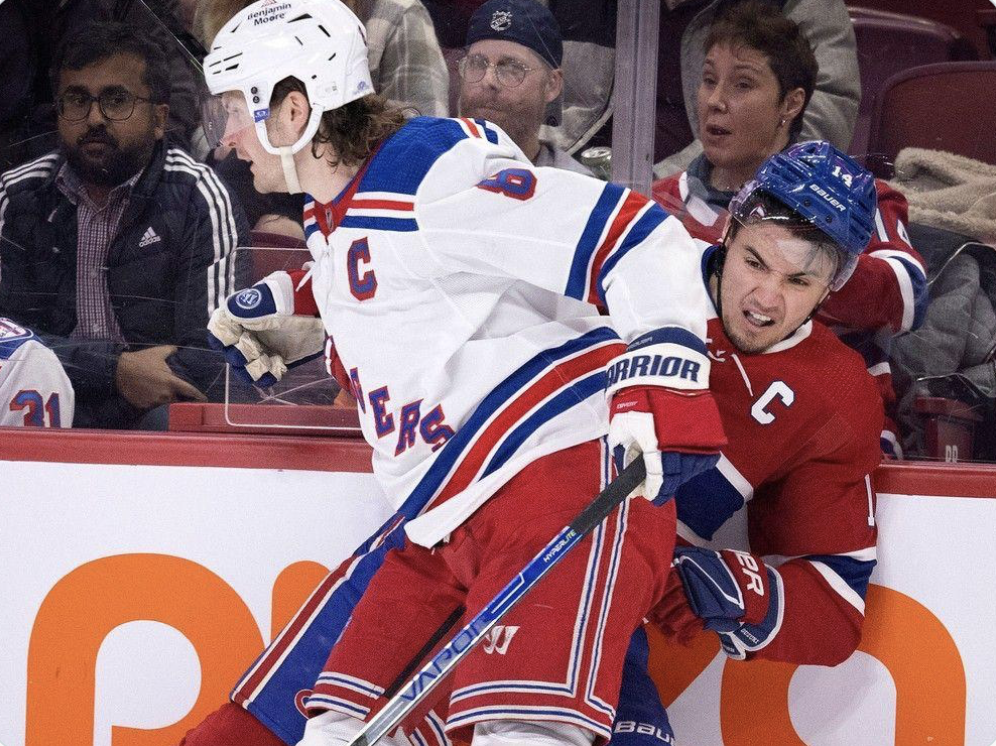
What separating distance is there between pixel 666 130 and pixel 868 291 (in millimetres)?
457

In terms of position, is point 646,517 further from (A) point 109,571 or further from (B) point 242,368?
(A) point 109,571

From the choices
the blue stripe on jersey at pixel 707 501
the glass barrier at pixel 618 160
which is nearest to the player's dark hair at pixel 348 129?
the glass barrier at pixel 618 160

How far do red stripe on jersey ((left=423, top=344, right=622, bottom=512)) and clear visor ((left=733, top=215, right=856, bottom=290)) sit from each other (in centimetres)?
33

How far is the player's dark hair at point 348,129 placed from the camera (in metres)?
1.63

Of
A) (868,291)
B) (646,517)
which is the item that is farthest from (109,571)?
(868,291)

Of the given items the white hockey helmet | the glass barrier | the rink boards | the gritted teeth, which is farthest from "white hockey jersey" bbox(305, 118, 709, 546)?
the glass barrier

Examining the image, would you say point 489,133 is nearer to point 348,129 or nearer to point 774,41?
point 348,129

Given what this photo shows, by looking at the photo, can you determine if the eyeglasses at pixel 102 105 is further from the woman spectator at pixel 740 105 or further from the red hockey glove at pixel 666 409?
the red hockey glove at pixel 666 409

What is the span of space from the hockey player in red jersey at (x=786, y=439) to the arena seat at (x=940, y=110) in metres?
0.42

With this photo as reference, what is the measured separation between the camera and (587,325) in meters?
1.63

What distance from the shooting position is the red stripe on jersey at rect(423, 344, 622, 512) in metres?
1.55

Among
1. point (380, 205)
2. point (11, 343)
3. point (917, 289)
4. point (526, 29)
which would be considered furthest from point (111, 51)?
point (917, 289)

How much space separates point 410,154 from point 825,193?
603 millimetres

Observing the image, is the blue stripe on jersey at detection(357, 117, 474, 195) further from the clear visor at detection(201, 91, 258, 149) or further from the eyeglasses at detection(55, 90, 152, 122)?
the eyeglasses at detection(55, 90, 152, 122)
